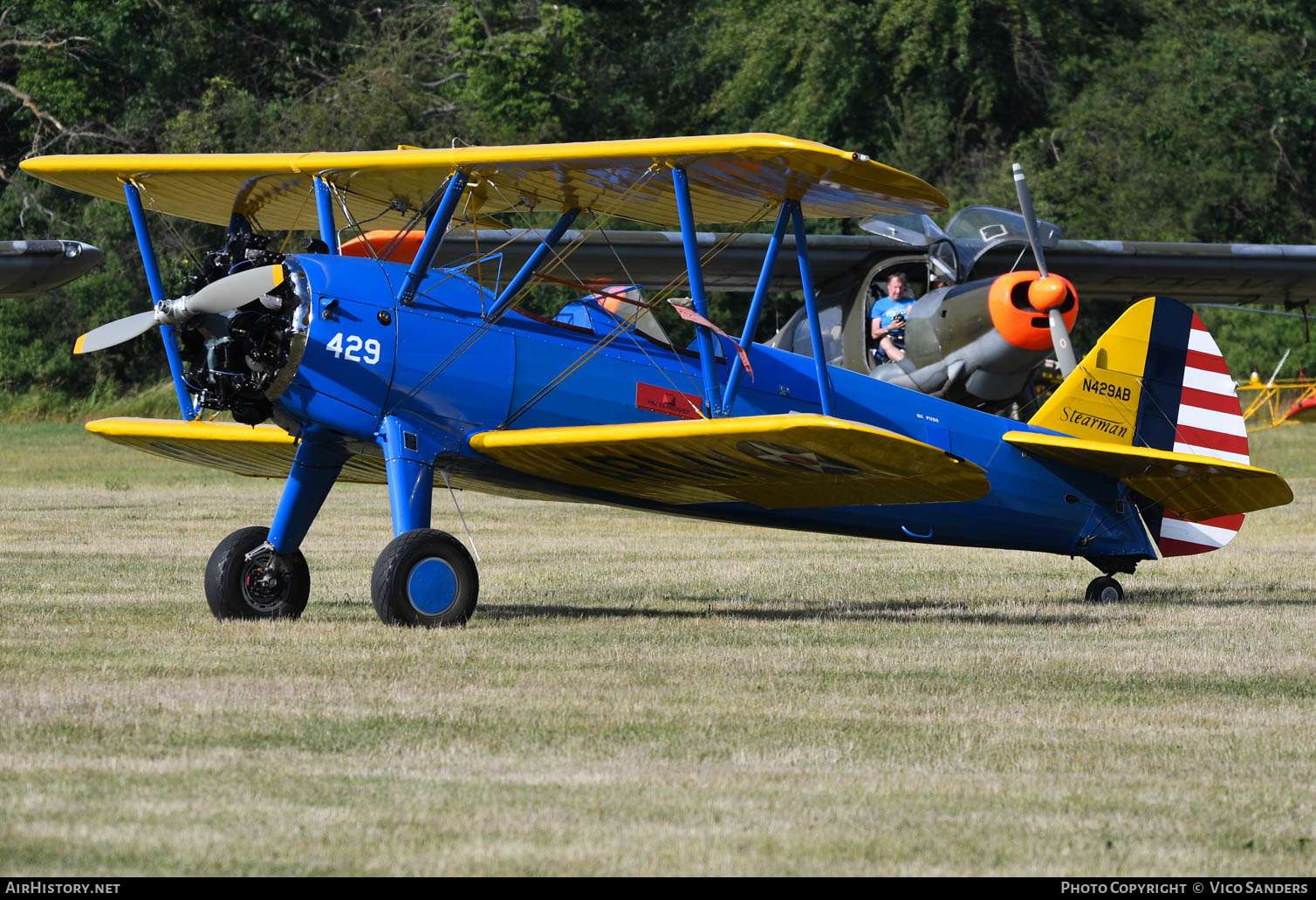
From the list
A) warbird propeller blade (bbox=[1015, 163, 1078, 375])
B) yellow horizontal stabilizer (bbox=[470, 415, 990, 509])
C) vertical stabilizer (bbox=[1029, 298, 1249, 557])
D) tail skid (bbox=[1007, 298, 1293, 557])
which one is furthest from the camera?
warbird propeller blade (bbox=[1015, 163, 1078, 375])

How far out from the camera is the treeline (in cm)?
3434

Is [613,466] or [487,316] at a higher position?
[487,316]

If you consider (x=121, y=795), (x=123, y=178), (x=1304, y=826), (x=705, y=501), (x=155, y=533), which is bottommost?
(x=155, y=533)

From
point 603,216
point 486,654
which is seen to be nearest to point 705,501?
point 603,216

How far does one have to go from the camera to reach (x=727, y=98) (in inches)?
1545

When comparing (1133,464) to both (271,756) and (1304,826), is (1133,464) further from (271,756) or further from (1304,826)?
(271,756)

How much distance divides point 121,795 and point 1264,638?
5978 millimetres

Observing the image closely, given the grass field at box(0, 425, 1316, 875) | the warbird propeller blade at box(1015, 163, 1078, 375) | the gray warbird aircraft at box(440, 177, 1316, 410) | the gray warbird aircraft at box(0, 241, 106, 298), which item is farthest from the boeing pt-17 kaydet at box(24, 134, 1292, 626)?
the gray warbird aircraft at box(0, 241, 106, 298)

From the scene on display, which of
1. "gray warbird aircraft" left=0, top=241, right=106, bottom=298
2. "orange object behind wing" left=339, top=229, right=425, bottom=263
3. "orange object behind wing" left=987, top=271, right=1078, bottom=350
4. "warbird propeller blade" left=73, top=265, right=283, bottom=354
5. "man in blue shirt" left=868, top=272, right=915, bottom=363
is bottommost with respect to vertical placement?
"man in blue shirt" left=868, top=272, right=915, bottom=363

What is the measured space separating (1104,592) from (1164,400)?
135 cm

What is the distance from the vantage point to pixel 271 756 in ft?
16.9

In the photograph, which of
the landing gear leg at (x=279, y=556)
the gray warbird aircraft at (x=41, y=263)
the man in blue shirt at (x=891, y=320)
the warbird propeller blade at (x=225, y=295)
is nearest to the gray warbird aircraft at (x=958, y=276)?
the man in blue shirt at (x=891, y=320)

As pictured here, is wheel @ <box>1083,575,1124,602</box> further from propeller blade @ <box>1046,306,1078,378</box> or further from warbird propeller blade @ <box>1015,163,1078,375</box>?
warbird propeller blade @ <box>1015,163,1078,375</box>

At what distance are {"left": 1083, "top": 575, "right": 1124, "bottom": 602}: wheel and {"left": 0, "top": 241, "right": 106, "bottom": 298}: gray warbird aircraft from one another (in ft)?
30.8
